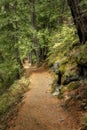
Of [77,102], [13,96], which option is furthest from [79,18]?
[13,96]

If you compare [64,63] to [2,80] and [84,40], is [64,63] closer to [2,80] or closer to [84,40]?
[84,40]

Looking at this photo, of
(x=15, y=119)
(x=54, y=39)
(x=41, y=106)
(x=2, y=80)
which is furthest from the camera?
(x=54, y=39)

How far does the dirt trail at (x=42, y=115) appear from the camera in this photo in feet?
32.9

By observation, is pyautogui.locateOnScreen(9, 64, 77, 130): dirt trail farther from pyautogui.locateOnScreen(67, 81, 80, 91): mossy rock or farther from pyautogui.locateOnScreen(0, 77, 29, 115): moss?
pyautogui.locateOnScreen(67, 81, 80, 91): mossy rock

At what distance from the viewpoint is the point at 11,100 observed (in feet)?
49.4

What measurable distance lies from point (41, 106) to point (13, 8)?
413 inches

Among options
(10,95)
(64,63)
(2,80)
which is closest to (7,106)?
(10,95)

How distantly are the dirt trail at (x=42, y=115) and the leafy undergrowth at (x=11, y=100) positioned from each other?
654mm

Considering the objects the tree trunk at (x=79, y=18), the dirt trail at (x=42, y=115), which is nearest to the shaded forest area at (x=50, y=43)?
the tree trunk at (x=79, y=18)

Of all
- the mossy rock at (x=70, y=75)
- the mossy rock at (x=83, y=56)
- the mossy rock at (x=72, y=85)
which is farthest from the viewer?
the mossy rock at (x=70, y=75)

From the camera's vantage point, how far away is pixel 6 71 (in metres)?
16.8

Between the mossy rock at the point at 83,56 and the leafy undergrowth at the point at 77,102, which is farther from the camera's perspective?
the mossy rock at the point at 83,56

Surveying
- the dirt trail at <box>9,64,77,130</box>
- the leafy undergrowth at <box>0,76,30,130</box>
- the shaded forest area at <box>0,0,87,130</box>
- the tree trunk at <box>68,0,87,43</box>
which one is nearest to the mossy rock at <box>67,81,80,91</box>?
the shaded forest area at <box>0,0,87,130</box>

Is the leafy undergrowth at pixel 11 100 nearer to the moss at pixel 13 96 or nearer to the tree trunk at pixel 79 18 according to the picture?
the moss at pixel 13 96
